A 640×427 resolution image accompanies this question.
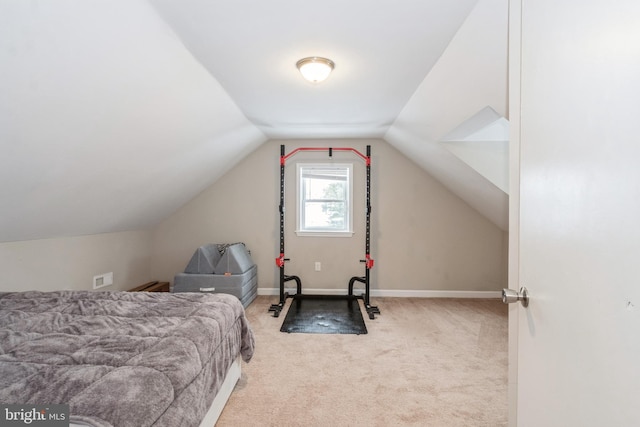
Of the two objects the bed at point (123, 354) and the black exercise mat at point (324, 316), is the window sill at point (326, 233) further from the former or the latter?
the bed at point (123, 354)

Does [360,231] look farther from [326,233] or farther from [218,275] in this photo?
[218,275]

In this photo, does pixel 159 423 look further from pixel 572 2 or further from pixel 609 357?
pixel 572 2

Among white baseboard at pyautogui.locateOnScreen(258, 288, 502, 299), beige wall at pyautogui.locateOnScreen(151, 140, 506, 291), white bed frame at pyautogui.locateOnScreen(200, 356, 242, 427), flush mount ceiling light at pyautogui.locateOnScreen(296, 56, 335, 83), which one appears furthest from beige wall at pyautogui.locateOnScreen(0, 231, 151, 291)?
flush mount ceiling light at pyautogui.locateOnScreen(296, 56, 335, 83)

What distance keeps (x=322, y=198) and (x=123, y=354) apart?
359 cm

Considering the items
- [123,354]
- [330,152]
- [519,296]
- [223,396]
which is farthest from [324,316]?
[519,296]

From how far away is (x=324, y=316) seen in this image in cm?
374

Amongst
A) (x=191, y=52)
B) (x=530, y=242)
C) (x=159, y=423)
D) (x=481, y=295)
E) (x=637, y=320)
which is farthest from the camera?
(x=481, y=295)

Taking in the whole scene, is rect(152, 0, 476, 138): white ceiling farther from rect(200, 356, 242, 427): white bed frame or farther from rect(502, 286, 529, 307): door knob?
rect(200, 356, 242, 427): white bed frame

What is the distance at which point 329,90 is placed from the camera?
2.88 m

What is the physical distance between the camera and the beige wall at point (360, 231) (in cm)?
463

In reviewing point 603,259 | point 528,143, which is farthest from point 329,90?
point 603,259

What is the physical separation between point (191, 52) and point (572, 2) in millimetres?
2095

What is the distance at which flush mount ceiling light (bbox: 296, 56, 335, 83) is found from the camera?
2.27 m

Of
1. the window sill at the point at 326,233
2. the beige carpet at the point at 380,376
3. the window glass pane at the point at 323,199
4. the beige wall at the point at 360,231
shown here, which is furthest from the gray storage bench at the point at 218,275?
the window glass pane at the point at 323,199
